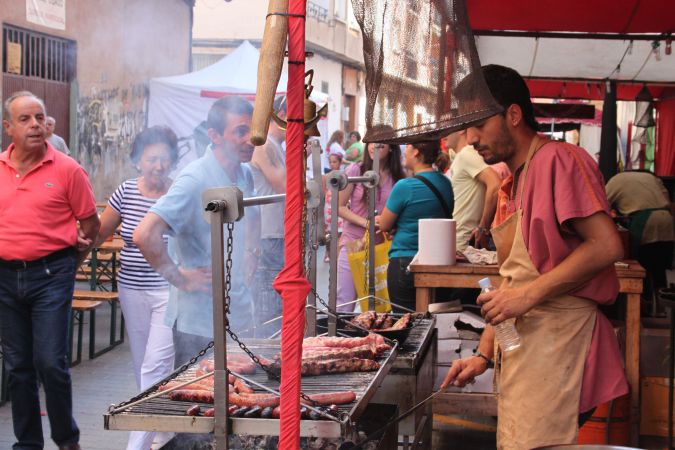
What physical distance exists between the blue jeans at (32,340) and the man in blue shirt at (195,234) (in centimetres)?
77

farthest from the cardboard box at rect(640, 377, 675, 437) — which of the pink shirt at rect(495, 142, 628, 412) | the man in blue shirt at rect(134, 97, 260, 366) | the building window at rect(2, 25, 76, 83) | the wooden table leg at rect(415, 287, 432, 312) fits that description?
the building window at rect(2, 25, 76, 83)

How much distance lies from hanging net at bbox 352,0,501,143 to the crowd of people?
0.06 metres

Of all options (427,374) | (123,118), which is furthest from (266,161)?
(123,118)

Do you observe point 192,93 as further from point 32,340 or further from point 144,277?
point 32,340

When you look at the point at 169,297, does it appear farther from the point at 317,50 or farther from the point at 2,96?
the point at 317,50

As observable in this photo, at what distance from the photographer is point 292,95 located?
1962mm

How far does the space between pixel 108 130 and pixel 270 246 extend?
326 inches

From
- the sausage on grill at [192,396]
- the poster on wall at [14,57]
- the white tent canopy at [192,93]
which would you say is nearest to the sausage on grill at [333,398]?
the sausage on grill at [192,396]

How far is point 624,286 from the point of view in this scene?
536cm

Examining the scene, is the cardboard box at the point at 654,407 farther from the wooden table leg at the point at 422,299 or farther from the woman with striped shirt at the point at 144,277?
the woman with striped shirt at the point at 144,277

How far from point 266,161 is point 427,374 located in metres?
3.10

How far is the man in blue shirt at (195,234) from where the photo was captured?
15.8 feet

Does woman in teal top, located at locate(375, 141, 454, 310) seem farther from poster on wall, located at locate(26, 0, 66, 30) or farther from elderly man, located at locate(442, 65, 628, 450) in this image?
poster on wall, located at locate(26, 0, 66, 30)

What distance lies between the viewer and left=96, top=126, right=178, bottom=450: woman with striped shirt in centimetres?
530
